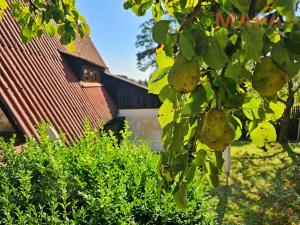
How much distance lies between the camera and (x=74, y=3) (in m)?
2.44

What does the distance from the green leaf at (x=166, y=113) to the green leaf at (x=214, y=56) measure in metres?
0.29

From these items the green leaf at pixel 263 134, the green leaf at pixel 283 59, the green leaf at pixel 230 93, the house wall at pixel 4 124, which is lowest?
the house wall at pixel 4 124

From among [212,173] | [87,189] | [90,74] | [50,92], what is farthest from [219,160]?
[90,74]

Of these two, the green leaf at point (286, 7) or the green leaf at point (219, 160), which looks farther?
the green leaf at point (219, 160)

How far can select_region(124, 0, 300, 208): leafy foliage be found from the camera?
2.18 feet

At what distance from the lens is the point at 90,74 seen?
529 inches

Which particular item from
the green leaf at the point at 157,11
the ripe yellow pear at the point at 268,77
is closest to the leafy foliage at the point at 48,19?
the green leaf at the point at 157,11

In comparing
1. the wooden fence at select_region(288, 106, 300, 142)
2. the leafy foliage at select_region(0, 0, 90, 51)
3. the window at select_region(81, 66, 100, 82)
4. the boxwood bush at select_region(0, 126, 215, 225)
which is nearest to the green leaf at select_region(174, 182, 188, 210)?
the leafy foliage at select_region(0, 0, 90, 51)

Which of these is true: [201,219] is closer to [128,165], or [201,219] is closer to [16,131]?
[128,165]

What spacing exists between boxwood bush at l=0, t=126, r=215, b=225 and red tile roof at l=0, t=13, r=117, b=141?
163 centimetres

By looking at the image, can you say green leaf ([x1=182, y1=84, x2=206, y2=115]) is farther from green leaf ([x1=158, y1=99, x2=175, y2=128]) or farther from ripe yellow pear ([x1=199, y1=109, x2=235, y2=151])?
green leaf ([x1=158, y1=99, x2=175, y2=128])

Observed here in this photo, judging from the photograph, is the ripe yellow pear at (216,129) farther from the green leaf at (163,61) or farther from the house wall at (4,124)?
the house wall at (4,124)

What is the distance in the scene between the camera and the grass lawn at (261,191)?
8852mm

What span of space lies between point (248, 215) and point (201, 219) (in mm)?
5616
